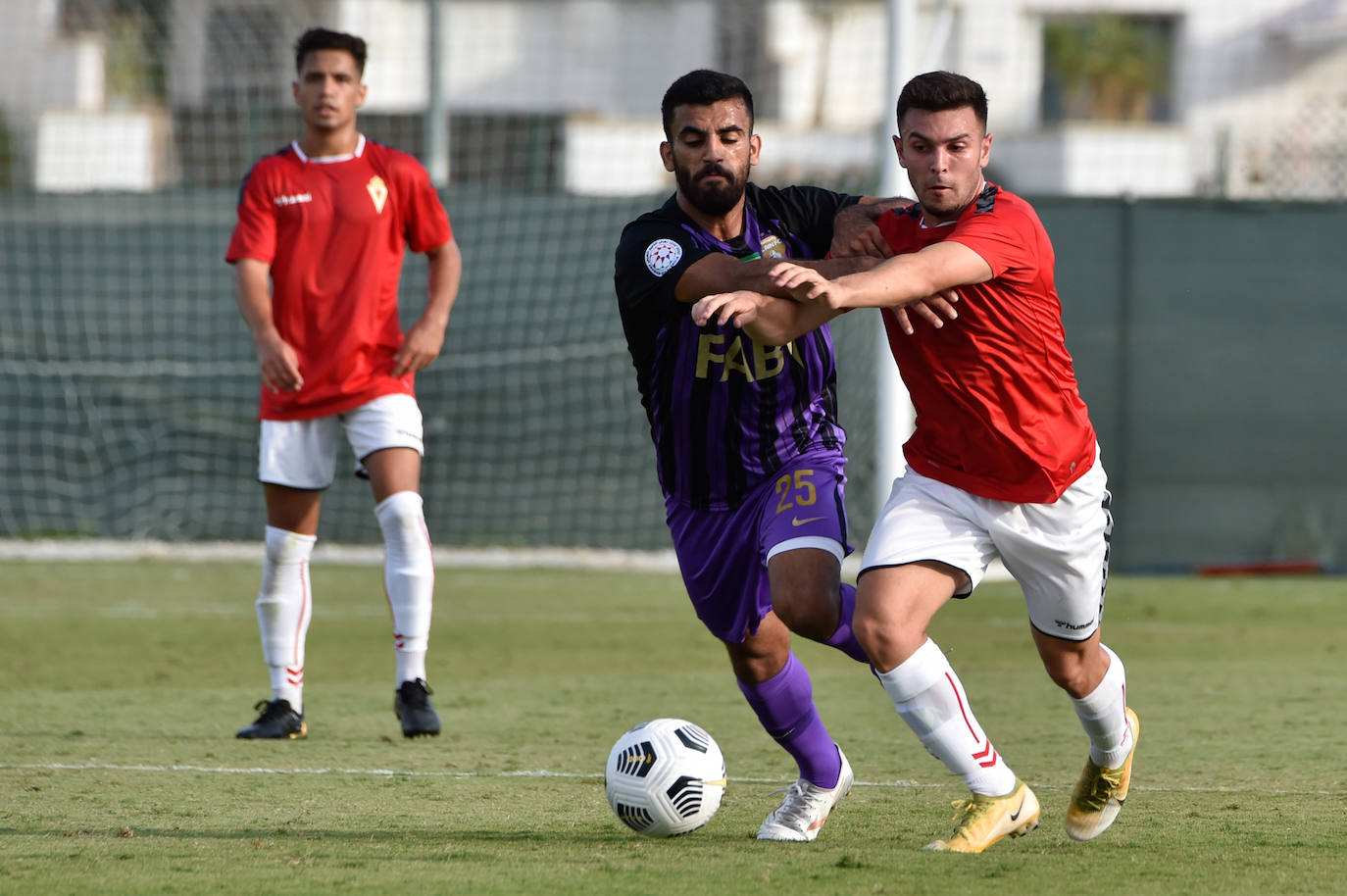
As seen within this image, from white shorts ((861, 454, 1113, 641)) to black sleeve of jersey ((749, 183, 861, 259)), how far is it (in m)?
0.85

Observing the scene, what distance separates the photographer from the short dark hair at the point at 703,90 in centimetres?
466

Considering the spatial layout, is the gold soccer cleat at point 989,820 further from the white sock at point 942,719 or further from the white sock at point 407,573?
the white sock at point 407,573

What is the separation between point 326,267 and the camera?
641 centimetres

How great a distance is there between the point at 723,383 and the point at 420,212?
2166 mm

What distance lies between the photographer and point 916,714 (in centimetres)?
422

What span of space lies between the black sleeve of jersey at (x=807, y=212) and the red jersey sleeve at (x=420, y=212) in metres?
1.92

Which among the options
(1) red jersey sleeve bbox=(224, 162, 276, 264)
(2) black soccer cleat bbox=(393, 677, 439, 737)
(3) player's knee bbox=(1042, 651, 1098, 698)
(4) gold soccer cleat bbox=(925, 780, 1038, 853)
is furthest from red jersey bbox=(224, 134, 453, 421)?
(4) gold soccer cleat bbox=(925, 780, 1038, 853)

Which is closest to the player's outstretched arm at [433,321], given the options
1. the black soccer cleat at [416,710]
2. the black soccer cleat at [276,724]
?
the black soccer cleat at [416,710]

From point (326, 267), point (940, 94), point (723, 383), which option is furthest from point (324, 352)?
point (940, 94)

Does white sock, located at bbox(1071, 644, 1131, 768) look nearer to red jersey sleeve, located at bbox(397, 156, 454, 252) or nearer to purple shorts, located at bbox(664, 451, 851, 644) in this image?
purple shorts, located at bbox(664, 451, 851, 644)

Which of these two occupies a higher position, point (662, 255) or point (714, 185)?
point (714, 185)

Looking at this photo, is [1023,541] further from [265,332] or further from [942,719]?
[265,332]

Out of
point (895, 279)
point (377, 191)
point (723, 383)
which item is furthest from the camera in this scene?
point (377, 191)

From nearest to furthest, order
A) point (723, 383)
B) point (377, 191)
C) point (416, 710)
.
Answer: point (723, 383)
point (416, 710)
point (377, 191)
